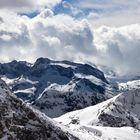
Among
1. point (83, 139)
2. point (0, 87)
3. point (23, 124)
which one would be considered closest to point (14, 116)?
point (23, 124)

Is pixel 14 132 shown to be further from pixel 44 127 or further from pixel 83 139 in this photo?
pixel 83 139

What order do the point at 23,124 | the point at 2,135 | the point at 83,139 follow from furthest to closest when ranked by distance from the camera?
the point at 83,139, the point at 23,124, the point at 2,135

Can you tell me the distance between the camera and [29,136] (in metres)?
158

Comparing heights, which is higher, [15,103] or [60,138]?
[15,103]

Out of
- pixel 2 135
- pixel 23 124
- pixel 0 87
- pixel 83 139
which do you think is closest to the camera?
pixel 2 135

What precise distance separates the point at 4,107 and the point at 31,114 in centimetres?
1094

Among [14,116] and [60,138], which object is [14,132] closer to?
[14,116]

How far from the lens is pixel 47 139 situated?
16400cm

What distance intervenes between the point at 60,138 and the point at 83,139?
2969 cm

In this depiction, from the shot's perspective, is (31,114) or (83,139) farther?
(83,139)

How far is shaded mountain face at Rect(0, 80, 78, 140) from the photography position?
156m

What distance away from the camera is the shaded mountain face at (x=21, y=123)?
156m

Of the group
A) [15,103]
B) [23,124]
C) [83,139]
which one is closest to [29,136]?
[23,124]

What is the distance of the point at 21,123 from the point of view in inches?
6368
